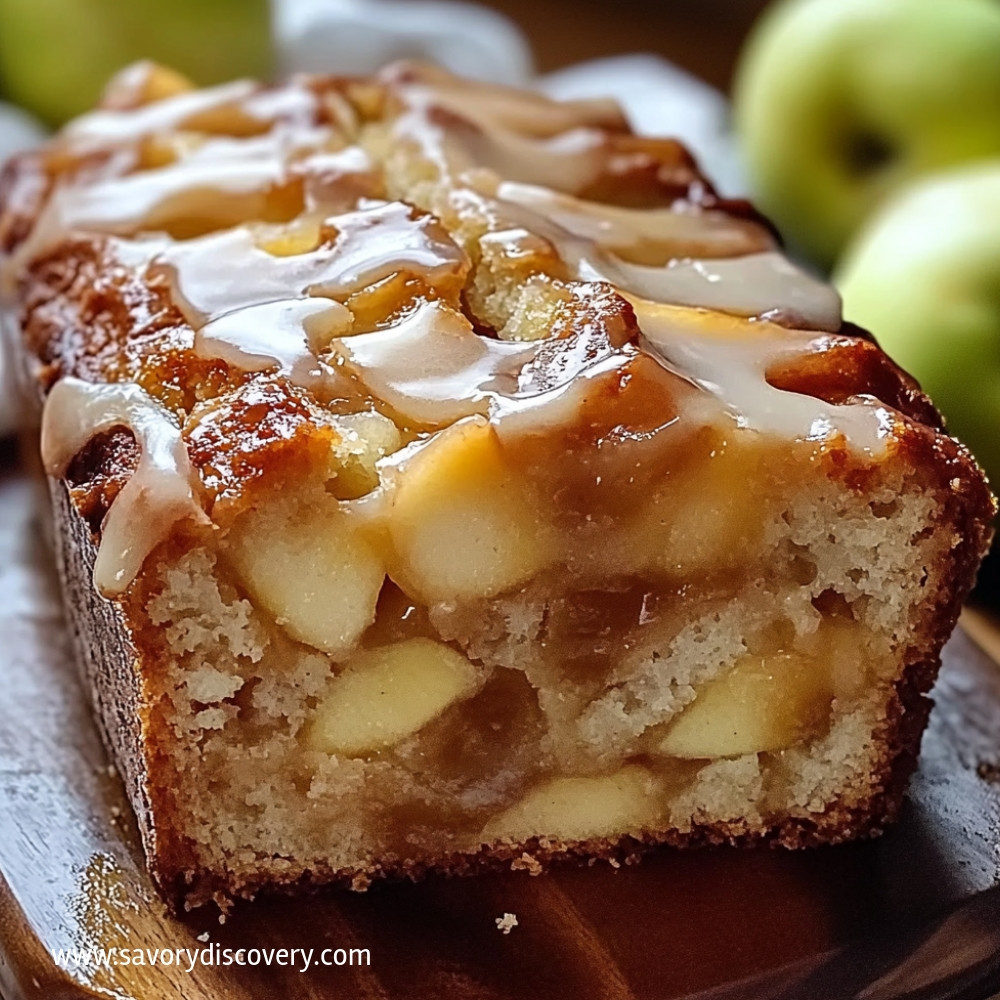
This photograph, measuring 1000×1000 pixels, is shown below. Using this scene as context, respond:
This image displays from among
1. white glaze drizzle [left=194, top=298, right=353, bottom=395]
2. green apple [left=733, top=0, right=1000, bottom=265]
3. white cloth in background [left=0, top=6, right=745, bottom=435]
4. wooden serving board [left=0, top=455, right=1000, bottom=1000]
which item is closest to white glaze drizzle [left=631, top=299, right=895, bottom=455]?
white glaze drizzle [left=194, top=298, right=353, bottom=395]

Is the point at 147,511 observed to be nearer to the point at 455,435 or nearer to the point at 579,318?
the point at 455,435

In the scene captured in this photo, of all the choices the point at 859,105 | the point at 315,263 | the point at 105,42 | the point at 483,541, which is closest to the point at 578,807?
the point at 483,541

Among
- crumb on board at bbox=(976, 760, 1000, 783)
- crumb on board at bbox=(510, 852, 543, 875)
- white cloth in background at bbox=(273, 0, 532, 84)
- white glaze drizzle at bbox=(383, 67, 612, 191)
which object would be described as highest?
white glaze drizzle at bbox=(383, 67, 612, 191)

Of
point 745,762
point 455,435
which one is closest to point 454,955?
point 745,762

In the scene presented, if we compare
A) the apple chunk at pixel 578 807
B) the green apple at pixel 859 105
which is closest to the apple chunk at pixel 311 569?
the apple chunk at pixel 578 807

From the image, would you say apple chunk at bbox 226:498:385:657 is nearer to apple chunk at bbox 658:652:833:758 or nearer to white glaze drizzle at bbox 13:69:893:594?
white glaze drizzle at bbox 13:69:893:594

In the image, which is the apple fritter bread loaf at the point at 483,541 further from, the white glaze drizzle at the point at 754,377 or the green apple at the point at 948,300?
the green apple at the point at 948,300
